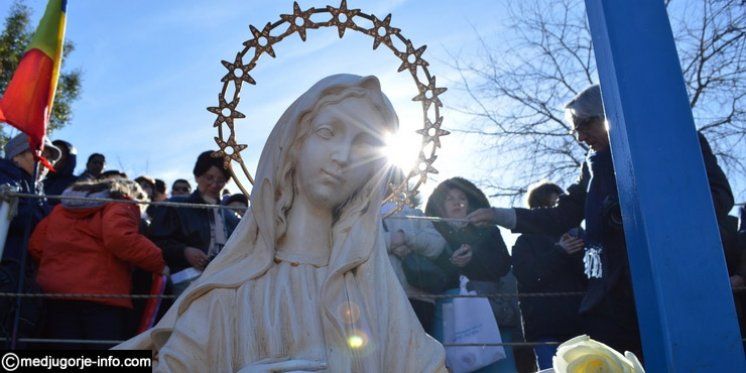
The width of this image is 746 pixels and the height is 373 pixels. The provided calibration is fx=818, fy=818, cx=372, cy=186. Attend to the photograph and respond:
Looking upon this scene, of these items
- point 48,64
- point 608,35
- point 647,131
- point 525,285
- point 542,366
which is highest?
point 48,64

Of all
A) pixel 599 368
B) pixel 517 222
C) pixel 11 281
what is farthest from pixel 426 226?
pixel 599 368

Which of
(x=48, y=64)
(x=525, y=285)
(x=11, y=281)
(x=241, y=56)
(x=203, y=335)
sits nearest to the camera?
(x=203, y=335)

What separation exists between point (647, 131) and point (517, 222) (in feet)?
7.36

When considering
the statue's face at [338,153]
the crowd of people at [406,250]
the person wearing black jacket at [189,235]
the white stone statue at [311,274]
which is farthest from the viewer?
the person wearing black jacket at [189,235]

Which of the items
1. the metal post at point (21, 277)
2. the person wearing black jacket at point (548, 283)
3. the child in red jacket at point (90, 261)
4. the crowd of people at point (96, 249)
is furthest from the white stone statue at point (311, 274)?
the person wearing black jacket at point (548, 283)

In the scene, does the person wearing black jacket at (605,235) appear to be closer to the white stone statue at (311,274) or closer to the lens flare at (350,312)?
the white stone statue at (311,274)

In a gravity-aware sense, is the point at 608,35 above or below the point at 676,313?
above

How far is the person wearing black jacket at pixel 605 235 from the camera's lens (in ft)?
13.4

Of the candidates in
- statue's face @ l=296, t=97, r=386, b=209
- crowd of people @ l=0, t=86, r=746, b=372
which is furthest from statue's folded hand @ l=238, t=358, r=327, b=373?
crowd of people @ l=0, t=86, r=746, b=372

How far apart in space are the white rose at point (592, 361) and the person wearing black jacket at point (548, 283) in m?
2.45

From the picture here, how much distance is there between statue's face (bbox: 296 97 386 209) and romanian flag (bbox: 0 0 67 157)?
333 cm

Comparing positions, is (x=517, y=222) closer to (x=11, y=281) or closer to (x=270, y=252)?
(x=270, y=252)

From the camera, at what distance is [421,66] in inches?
127

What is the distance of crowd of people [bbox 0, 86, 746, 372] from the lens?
15.2 ft
